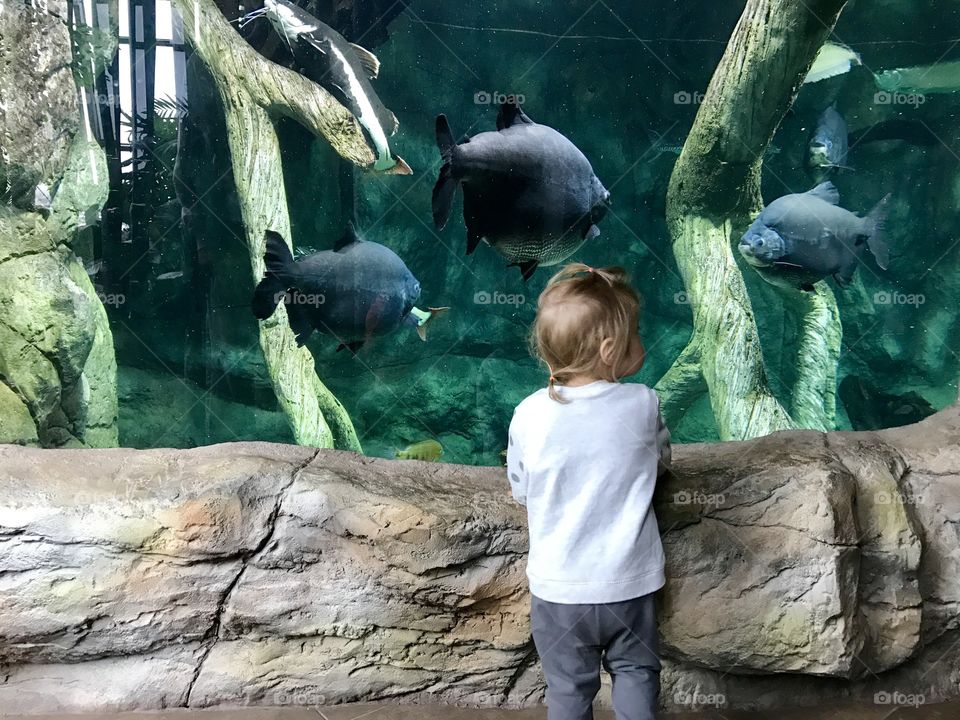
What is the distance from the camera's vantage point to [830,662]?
2.15 meters

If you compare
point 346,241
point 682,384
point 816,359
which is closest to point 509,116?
point 346,241

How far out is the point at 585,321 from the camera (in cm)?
175

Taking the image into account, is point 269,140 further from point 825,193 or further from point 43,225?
point 825,193

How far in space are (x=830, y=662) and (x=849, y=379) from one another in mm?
5164

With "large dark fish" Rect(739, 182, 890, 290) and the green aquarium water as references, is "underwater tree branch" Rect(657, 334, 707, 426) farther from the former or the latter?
"large dark fish" Rect(739, 182, 890, 290)

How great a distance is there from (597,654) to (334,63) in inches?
166

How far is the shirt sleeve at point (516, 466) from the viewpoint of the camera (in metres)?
1.84

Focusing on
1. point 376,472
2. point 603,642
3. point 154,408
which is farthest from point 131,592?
point 154,408

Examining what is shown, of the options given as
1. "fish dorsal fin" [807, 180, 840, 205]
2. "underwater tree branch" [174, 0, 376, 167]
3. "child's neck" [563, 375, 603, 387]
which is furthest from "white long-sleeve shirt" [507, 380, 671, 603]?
"underwater tree branch" [174, 0, 376, 167]

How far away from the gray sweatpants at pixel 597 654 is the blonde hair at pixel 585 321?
0.56 meters

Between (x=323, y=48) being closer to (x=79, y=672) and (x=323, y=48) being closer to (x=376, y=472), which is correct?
(x=376, y=472)

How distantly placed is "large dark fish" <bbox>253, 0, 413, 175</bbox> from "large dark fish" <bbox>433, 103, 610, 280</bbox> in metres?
1.48

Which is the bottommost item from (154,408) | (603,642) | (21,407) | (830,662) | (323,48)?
(154,408)

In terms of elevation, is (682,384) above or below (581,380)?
below
